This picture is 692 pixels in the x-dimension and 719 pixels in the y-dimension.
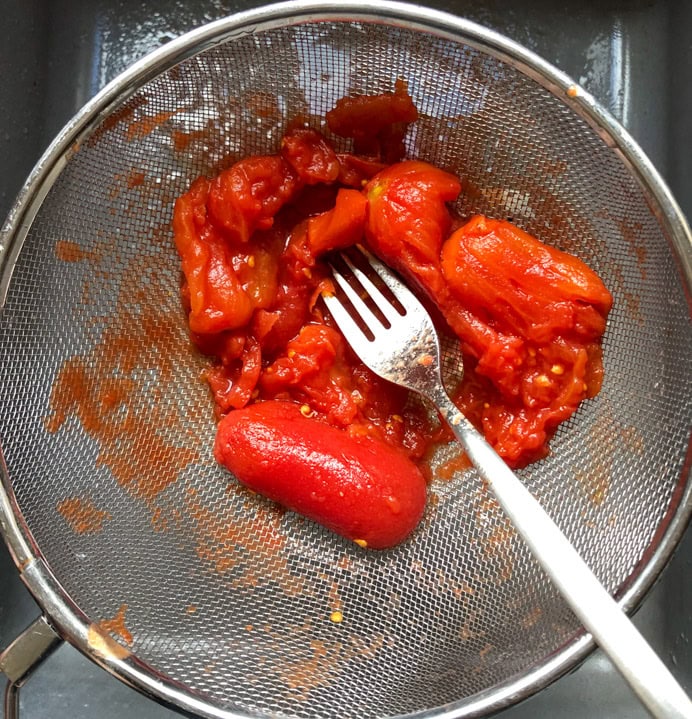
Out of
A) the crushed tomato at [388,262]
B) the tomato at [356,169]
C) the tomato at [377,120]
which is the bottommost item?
the crushed tomato at [388,262]

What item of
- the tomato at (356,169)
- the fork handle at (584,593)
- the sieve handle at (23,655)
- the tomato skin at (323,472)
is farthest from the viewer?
the tomato at (356,169)

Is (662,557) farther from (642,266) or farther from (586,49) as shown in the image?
(586,49)

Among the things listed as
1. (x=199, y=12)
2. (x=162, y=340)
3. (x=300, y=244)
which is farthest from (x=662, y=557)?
(x=199, y=12)

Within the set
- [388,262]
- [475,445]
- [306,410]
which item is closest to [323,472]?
[306,410]

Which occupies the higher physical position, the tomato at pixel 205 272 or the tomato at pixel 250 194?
the tomato at pixel 250 194

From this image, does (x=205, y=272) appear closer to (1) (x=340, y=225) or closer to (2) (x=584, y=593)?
(1) (x=340, y=225)

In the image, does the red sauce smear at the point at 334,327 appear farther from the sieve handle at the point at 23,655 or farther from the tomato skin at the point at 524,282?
the sieve handle at the point at 23,655

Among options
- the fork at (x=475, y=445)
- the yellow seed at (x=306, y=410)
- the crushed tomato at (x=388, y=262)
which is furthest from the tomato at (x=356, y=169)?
the yellow seed at (x=306, y=410)
